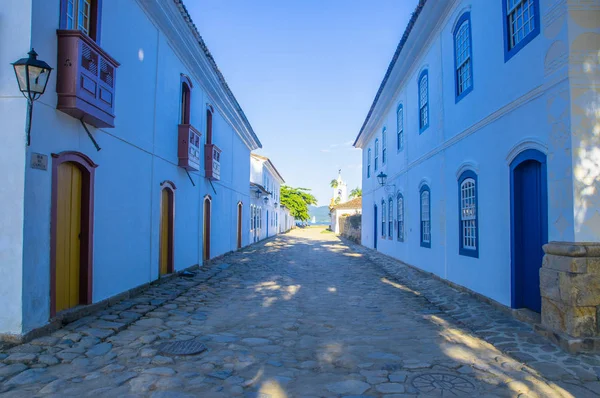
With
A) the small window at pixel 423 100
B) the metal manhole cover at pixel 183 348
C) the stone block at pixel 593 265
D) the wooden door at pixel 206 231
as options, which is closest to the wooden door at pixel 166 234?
the wooden door at pixel 206 231

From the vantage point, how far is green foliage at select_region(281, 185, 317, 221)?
61688 mm

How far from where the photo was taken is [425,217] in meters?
10.9

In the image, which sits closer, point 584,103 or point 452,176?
point 584,103

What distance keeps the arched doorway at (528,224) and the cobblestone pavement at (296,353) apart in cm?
48

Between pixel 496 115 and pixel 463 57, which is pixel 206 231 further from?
pixel 496 115

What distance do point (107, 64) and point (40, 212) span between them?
2.43m

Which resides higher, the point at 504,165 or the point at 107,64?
the point at 107,64

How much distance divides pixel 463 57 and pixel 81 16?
6.92m

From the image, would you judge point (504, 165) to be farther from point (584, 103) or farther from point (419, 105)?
point (419, 105)

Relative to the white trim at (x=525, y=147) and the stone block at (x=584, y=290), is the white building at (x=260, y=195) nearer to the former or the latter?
the white trim at (x=525, y=147)

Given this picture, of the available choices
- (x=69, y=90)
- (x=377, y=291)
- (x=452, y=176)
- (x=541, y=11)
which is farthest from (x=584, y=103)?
(x=69, y=90)

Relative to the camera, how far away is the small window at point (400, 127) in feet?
44.7

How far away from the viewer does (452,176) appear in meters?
8.77

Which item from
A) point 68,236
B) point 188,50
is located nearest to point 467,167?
point 68,236
